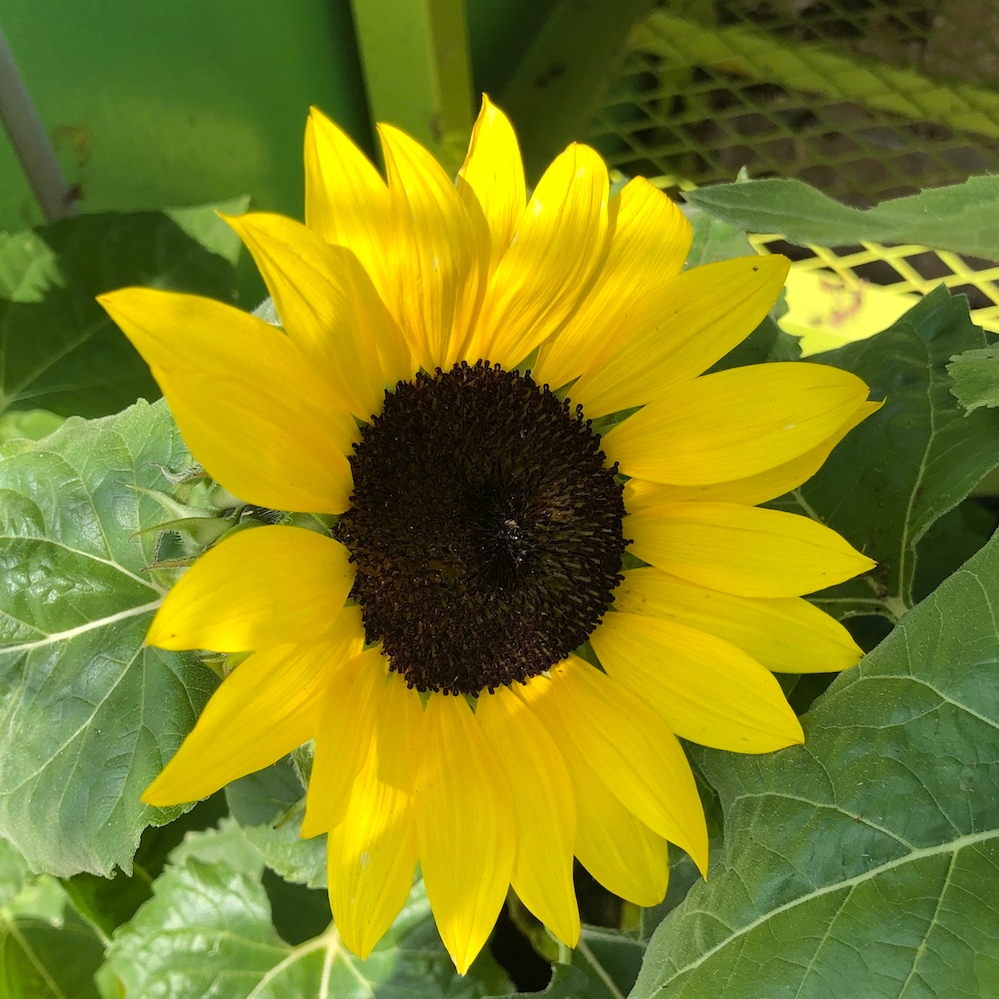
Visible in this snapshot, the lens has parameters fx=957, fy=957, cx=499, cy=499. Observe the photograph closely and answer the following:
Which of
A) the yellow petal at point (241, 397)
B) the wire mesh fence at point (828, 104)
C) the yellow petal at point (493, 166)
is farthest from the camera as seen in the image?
the wire mesh fence at point (828, 104)

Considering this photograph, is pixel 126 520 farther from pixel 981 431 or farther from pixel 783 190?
pixel 981 431

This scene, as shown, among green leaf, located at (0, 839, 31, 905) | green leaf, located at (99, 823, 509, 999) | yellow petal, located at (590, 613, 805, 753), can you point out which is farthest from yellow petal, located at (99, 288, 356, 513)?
green leaf, located at (0, 839, 31, 905)

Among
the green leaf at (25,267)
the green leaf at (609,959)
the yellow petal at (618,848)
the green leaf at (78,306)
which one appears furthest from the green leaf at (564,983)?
the green leaf at (25,267)

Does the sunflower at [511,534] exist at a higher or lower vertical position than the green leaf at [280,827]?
higher

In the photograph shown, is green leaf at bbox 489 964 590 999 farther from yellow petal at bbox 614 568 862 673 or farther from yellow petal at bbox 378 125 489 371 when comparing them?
yellow petal at bbox 378 125 489 371

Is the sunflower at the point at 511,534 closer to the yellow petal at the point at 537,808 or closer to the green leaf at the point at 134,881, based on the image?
the yellow petal at the point at 537,808

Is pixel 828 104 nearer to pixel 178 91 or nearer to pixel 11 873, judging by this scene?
pixel 178 91
